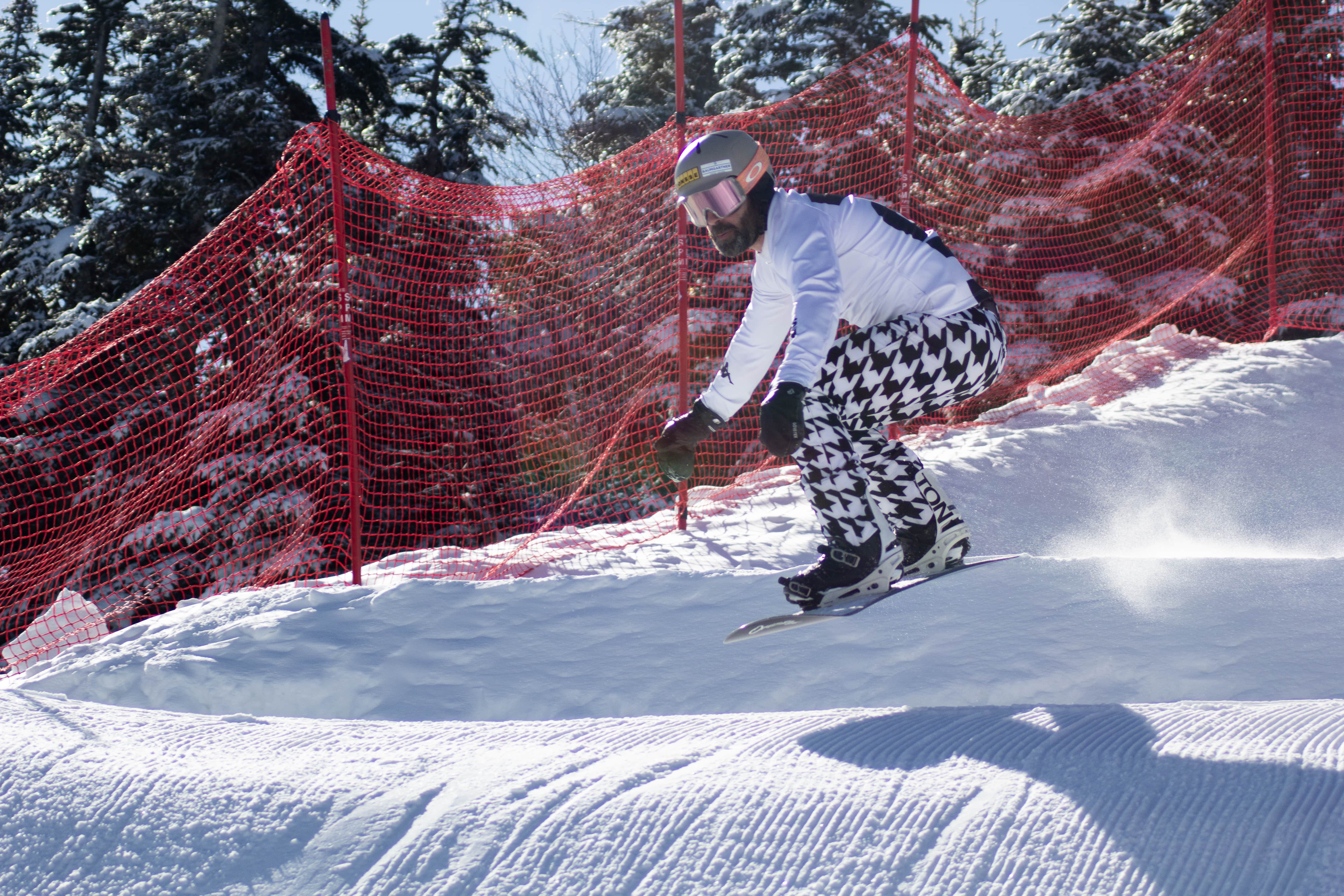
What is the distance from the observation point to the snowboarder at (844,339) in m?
3.15

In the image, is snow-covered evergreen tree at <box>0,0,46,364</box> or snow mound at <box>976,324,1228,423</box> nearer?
snow mound at <box>976,324,1228,423</box>

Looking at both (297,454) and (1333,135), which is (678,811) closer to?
(297,454)

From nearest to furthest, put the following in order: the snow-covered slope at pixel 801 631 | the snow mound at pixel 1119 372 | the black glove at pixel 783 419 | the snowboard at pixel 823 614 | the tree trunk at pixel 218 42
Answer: the black glove at pixel 783 419, the snowboard at pixel 823 614, the snow-covered slope at pixel 801 631, the snow mound at pixel 1119 372, the tree trunk at pixel 218 42

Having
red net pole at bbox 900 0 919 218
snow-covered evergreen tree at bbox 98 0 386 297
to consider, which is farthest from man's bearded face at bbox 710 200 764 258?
snow-covered evergreen tree at bbox 98 0 386 297

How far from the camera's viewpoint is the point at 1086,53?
15.3 meters

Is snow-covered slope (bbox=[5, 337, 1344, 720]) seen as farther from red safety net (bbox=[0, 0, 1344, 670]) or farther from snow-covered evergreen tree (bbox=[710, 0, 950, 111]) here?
snow-covered evergreen tree (bbox=[710, 0, 950, 111])

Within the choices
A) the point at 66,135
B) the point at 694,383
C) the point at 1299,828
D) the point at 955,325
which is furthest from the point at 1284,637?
the point at 66,135

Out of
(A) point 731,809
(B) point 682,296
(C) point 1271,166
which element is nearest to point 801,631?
(A) point 731,809

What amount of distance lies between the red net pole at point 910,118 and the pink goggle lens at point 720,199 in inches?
142

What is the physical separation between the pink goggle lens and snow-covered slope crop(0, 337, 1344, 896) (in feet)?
5.04

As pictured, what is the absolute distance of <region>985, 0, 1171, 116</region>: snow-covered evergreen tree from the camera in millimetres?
14883

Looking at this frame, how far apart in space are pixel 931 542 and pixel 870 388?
0.61 m

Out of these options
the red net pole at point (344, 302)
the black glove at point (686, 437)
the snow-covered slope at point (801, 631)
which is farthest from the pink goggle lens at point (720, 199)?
the red net pole at point (344, 302)

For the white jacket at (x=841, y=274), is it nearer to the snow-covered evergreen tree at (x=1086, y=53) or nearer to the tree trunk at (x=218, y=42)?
the snow-covered evergreen tree at (x=1086, y=53)
